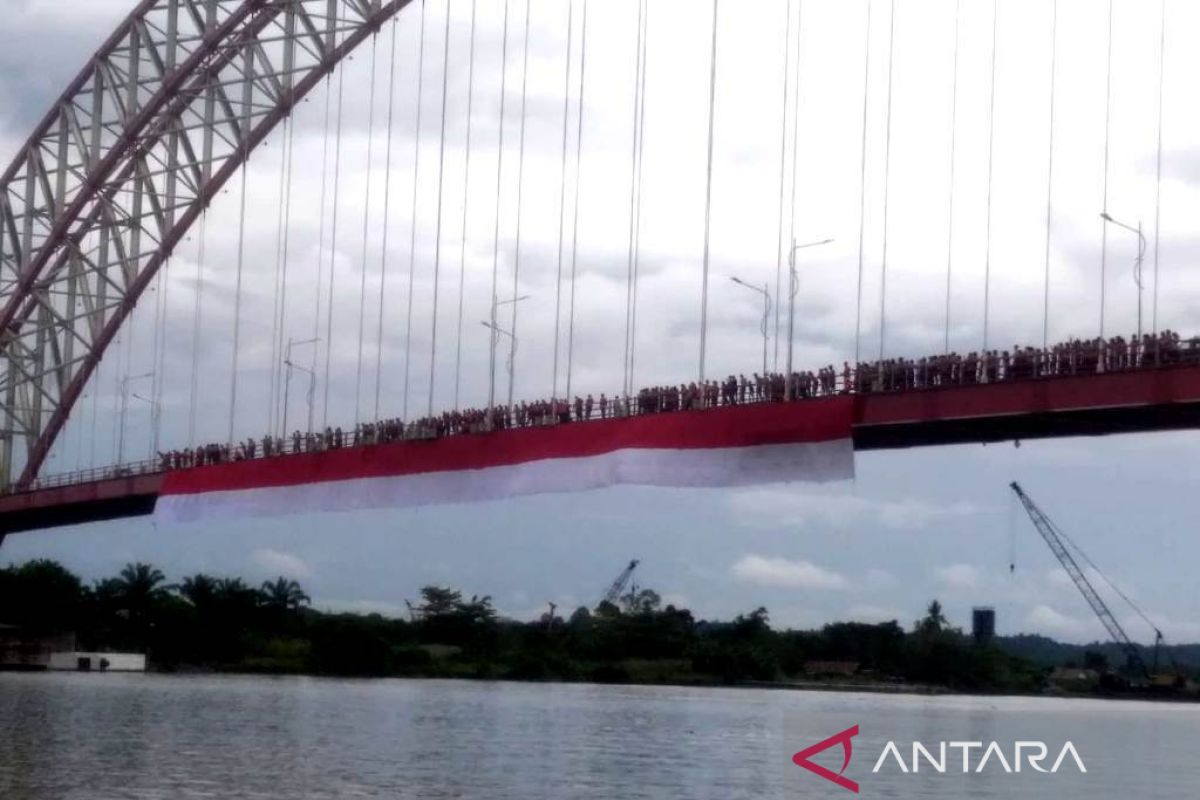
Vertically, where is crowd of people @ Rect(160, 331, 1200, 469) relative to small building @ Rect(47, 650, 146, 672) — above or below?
above

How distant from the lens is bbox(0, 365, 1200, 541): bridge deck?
138 feet

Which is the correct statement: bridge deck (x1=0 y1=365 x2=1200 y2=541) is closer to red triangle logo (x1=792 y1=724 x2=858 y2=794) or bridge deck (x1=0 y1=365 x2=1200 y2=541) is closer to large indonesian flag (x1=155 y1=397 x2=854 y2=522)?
large indonesian flag (x1=155 y1=397 x2=854 y2=522)

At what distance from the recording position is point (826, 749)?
5356cm

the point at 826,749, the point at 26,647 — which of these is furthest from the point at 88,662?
the point at 826,749

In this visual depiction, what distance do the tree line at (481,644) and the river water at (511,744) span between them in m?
20.3

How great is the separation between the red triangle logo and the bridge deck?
24.0 ft

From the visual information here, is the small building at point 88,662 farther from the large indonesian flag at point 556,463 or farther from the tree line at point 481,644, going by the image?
the large indonesian flag at point 556,463

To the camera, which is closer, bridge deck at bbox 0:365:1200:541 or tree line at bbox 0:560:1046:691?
bridge deck at bbox 0:365:1200:541

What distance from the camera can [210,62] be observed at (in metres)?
70.2

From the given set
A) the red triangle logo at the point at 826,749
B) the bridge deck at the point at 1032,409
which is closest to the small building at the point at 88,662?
the red triangle logo at the point at 826,749

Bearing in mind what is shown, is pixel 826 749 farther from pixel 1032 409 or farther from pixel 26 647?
pixel 26 647

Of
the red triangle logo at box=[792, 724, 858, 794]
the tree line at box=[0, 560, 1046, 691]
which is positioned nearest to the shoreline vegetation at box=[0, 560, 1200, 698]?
the tree line at box=[0, 560, 1046, 691]

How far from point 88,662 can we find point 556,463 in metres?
62.3

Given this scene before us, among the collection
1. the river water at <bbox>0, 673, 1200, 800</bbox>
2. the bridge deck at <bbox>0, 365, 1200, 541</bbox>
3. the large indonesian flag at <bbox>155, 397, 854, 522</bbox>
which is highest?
the bridge deck at <bbox>0, 365, 1200, 541</bbox>
